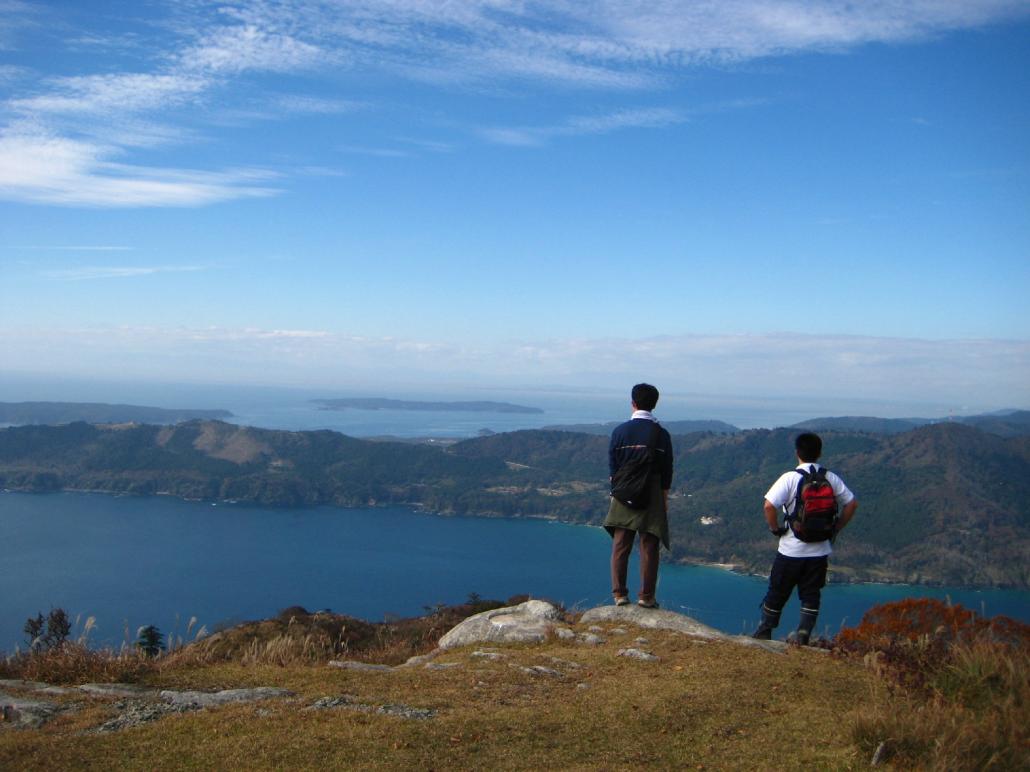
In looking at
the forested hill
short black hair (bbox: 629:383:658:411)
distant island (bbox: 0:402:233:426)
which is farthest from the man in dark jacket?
distant island (bbox: 0:402:233:426)

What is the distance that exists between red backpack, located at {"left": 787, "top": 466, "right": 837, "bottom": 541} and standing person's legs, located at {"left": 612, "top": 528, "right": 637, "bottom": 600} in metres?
1.67

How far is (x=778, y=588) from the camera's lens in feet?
24.8

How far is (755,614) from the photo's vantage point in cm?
6153

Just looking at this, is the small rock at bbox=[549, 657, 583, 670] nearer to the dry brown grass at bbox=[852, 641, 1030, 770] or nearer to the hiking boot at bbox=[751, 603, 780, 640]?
the hiking boot at bbox=[751, 603, 780, 640]

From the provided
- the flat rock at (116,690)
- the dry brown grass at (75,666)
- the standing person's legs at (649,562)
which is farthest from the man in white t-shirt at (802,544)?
the dry brown grass at (75,666)

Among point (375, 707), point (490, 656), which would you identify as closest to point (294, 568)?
point (490, 656)

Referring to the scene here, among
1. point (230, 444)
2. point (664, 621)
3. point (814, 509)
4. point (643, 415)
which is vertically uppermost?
point (643, 415)

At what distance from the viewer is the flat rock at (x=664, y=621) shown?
7.65 m

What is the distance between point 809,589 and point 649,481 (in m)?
1.82

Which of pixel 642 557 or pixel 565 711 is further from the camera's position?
Answer: pixel 642 557

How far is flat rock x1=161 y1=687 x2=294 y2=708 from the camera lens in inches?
211

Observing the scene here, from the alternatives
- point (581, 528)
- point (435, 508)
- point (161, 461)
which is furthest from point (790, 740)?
point (161, 461)

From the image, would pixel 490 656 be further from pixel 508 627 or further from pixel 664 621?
pixel 664 621

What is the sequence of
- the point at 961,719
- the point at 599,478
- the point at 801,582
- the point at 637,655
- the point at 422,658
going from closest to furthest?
the point at 961,719 < the point at 637,655 < the point at 801,582 < the point at 422,658 < the point at 599,478
